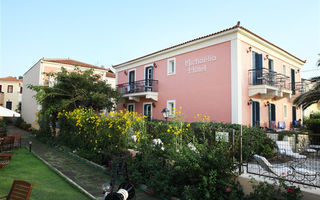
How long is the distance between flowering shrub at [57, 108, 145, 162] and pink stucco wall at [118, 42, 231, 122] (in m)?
5.81

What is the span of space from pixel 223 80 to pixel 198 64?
225 centimetres

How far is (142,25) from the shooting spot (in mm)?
11391

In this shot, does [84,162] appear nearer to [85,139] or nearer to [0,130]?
[85,139]

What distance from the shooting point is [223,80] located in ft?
41.5

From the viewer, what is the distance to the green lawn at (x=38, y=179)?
5305 millimetres

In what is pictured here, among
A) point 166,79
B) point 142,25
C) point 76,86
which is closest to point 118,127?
point 142,25

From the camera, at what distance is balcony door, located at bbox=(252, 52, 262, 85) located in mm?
12930

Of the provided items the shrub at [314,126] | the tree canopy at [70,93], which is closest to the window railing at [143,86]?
the tree canopy at [70,93]

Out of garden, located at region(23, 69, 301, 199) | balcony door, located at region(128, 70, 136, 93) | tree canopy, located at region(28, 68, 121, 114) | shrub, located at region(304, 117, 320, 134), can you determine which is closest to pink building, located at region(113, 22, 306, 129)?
balcony door, located at region(128, 70, 136, 93)

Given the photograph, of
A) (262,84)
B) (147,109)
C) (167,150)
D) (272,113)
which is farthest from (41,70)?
(272,113)

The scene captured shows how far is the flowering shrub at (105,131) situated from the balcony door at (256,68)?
26.3 ft

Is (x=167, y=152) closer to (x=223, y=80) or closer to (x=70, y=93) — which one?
(x=223, y=80)

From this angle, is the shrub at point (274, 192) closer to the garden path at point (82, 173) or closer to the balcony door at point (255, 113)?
the garden path at point (82, 173)

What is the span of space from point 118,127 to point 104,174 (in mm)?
1657
